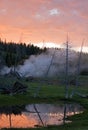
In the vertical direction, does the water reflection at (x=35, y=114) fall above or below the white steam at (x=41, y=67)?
above

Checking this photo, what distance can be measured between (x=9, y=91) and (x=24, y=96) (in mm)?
6632

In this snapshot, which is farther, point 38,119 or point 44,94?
point 44,94

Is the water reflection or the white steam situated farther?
the white steam

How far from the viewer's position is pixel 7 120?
57344 millimetres

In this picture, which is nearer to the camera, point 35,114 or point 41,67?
point 35,114

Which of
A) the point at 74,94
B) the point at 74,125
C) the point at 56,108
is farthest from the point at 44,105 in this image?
the point at 74,125

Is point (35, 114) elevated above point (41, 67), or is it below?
above

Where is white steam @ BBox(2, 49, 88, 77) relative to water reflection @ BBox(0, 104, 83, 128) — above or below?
below

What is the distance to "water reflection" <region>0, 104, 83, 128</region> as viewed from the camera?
54.2m

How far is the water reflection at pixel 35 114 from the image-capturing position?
5416 cm

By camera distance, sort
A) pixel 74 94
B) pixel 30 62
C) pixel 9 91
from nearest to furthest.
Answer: pixel 9 91
pixel 74 94
pixel 30 62

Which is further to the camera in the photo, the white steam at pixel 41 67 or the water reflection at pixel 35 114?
the white steam at pixel 41 67

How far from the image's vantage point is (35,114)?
65562 millimetres

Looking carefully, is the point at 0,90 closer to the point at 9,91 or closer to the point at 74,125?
the point at 9,91
